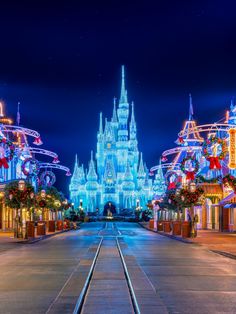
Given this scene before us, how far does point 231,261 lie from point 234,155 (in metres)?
15.5

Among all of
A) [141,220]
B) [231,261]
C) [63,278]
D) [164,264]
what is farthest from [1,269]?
[141,220]

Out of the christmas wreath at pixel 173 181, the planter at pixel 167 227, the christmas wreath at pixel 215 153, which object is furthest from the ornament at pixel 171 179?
the christmas wreath at pixel 215 153

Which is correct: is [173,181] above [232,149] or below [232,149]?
below

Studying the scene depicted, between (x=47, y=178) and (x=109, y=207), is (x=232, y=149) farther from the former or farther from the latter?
(x=109, y=207)

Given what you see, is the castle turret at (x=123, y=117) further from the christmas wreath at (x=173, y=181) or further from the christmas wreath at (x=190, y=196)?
the christmas wreath at (x=190, y=196)

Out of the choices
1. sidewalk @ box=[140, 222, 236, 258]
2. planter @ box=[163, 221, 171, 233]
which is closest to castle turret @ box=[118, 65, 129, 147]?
planter @ box=[163, 221, 171, 233]

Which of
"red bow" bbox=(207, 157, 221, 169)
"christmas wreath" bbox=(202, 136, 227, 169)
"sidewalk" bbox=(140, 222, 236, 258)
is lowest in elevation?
"sidewalk" bbox=(140, 222, 236, 258)

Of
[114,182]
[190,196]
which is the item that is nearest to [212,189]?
[190,196]

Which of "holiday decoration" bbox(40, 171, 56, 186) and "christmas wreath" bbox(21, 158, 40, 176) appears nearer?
"christmas wreath" bbox(21, 158, 40, 176)

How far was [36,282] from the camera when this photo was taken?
15141mm

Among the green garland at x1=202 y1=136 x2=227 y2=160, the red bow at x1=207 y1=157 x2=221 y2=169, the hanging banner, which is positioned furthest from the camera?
the green garland at x1=202 y1=136 x2=227 y2=160

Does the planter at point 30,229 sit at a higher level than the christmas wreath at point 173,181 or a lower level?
lower

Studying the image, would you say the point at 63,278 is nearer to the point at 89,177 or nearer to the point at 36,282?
the point at 36,282

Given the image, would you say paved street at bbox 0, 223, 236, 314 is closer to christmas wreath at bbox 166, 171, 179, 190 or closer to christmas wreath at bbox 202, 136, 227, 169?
christmas wreath at bbox 202, 136, 227, 169
